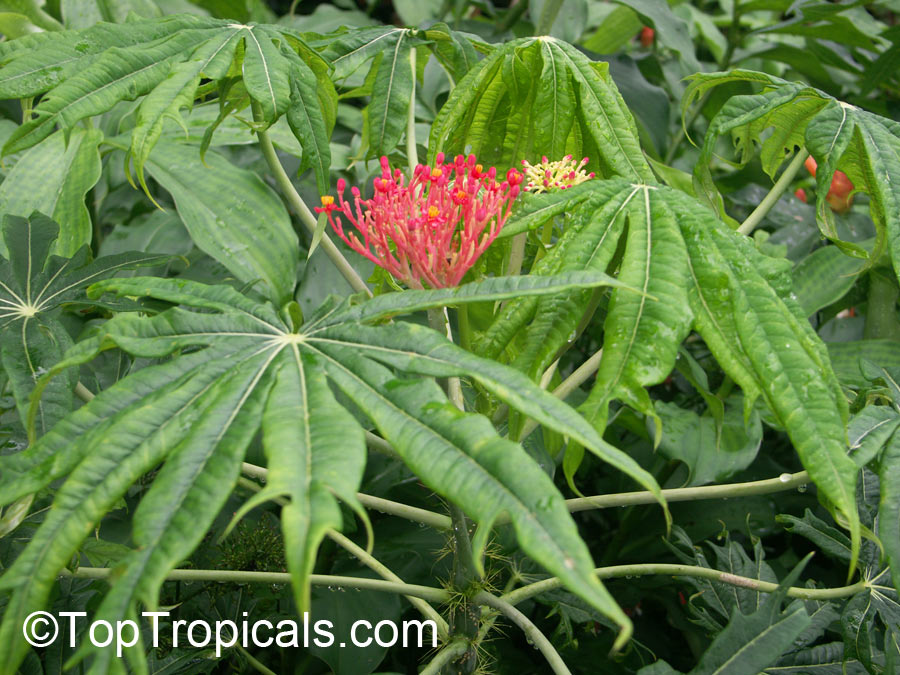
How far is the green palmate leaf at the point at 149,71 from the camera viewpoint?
0.62 m

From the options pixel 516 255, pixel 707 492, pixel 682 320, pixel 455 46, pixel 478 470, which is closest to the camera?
pixel 478 470

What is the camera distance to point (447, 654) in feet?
2.17

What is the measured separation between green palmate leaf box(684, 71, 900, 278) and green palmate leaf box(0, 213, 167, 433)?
577 mm

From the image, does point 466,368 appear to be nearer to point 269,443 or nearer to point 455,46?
point 269,443

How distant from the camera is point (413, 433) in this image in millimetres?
444

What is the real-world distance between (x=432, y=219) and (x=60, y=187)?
2.15ft

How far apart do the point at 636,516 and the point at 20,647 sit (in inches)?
36.1

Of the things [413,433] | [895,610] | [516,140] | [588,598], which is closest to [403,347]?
[413,433]

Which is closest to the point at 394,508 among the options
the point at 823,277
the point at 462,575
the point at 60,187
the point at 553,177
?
the point at 462,575

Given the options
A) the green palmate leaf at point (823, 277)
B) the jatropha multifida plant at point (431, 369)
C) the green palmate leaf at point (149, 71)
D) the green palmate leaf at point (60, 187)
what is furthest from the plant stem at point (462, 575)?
the green palmate leaf at point (823, 277)

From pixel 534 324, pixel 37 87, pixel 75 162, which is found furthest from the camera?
pixel 75 162

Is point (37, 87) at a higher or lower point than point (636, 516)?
higher

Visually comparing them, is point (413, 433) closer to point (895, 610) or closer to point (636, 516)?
point (895, 610)

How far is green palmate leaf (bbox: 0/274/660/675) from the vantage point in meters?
0.38
